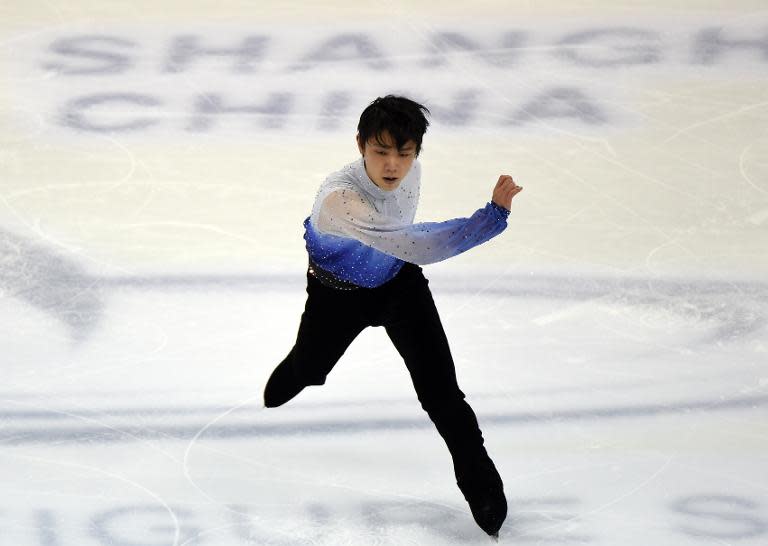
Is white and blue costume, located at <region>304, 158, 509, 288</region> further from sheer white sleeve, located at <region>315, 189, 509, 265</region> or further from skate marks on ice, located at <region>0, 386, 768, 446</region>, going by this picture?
skate marks on ice, located at <region>0, 386, 768, 446</region>

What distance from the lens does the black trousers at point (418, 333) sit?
3.00 metres

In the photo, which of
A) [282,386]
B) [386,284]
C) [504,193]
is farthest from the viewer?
[282,386]

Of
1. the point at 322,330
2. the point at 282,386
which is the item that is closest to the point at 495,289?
the point at 282,386

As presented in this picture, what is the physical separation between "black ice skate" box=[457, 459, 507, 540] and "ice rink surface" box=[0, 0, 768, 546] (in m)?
0.07

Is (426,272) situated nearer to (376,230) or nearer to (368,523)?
(368,523)

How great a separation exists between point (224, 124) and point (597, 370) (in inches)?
78.0

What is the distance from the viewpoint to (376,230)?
2746mm

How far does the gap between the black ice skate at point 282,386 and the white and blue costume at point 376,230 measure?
0.42m

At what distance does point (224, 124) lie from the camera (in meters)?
5.12

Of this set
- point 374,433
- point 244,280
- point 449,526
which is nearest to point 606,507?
point 449,526

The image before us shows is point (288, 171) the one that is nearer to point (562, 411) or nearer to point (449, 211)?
point (449, 211)

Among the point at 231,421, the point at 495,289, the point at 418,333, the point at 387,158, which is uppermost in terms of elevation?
the point at 387,158

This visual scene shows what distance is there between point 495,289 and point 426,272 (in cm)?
24

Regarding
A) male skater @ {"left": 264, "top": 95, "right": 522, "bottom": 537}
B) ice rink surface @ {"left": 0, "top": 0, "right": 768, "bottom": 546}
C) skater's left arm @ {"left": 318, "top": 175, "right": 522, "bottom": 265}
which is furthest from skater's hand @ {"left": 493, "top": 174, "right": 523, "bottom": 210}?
ice rink surface @ {"left": 0, "top": 0, "right": 768, "bottom": 546}
